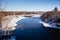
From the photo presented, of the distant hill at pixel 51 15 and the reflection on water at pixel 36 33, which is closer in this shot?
the reflection on water at pixel 36 33

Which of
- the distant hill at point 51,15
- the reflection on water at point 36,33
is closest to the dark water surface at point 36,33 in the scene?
the reflection on water at point 36,33

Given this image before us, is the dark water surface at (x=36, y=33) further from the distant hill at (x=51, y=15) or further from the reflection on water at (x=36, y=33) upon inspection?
the distant hill at (x=51, y=15)

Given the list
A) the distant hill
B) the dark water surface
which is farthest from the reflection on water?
the distant hill

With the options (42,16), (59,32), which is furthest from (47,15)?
(59,32)

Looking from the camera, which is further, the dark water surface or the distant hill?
the distant hill

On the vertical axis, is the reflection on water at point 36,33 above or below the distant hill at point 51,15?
below

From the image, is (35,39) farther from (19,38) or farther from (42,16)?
(42,16)

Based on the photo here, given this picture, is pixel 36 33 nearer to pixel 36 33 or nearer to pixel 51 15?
pixel 36 33

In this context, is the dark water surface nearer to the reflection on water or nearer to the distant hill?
the reflection on water

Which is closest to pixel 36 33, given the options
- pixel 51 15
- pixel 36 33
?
pixel 36 33

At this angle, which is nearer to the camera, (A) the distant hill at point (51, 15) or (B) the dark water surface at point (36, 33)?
(B) the dark water surface at point (36, 33)

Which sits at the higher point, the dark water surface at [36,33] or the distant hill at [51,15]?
the distant hill at [51,15]
